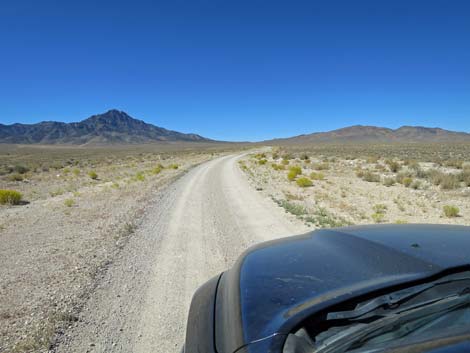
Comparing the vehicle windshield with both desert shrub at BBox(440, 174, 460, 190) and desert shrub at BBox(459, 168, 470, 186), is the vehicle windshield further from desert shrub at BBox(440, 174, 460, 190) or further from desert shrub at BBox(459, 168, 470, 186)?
desert shrub at BBox(459, 168, 470, 186)

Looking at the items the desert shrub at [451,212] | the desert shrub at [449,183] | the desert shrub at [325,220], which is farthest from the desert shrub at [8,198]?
the desert shrub at [449,183]

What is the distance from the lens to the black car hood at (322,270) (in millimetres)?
1500

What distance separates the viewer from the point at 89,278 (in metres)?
4.77

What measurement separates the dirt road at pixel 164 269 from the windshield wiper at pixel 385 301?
2.29 metres

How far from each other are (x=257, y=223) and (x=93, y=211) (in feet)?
19.4

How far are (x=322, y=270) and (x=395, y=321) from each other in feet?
1.80

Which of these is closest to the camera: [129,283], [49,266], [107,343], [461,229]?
[461,229]

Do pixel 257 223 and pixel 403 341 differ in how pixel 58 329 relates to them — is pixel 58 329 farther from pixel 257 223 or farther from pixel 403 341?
pixel 257 223

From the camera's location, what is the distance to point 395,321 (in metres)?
1.40

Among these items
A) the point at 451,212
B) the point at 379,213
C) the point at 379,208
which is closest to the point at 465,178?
the point at 451,212

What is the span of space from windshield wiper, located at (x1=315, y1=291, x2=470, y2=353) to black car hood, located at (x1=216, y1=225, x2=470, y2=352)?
16 cm

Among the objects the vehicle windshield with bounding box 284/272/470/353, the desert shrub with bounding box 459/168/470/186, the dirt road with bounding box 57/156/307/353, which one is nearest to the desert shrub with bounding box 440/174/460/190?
the desert shrub with bounding box 459/168/470/186

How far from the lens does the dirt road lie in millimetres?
3309

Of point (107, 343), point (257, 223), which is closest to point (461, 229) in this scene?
point (107, 343)
